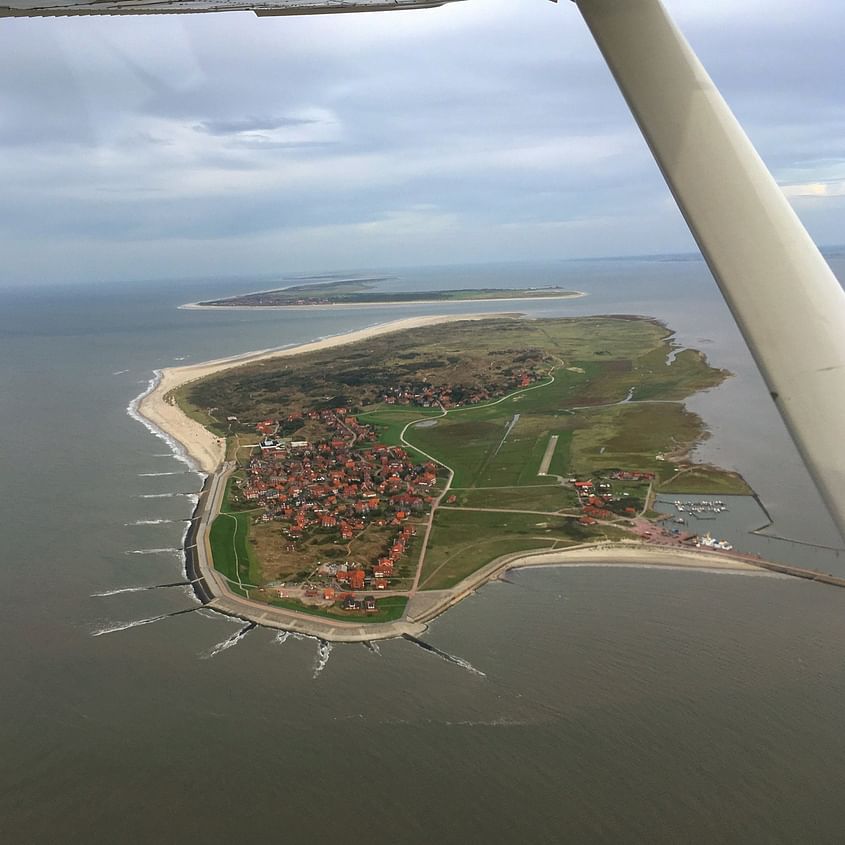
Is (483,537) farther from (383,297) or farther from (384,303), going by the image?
(383,297)

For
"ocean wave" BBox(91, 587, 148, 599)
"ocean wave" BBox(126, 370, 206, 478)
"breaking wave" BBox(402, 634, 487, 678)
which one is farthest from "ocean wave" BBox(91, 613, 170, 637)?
"ocean wave" BBox(126, 370, 206, 478)

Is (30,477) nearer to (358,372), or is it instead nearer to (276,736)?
(276,736)

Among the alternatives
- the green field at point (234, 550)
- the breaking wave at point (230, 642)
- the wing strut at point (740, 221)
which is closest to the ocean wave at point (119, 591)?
the green field at point (234, 550)

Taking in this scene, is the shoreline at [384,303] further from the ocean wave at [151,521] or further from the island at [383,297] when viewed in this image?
the ocean wave at [151,521]

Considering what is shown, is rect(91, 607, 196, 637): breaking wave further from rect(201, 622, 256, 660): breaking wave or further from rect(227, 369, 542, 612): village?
rect(227, 369, 542, 612): village

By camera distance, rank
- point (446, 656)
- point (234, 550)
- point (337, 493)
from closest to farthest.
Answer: point (446, 656), point (234, 550), point (337, 493)

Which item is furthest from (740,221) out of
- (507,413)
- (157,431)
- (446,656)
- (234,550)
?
(157,431)
